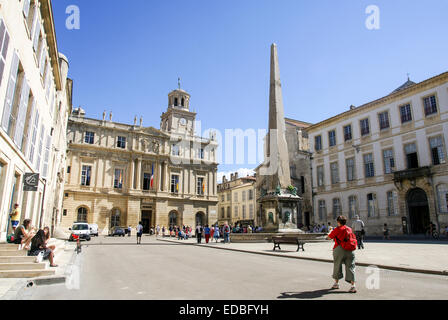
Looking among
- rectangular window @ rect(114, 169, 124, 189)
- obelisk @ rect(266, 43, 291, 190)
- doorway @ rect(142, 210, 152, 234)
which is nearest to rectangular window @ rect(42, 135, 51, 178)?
obelisk @ rect(266, 43, 291, 190)

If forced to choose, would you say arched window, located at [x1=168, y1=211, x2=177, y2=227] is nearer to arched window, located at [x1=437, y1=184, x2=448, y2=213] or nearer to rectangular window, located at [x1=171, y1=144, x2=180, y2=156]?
rectangular window, located at [x1=171, y1=144, x2=180, y2=156]

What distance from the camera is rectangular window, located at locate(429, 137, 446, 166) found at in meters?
23.6

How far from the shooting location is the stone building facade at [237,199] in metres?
51.7

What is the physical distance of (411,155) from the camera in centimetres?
2581

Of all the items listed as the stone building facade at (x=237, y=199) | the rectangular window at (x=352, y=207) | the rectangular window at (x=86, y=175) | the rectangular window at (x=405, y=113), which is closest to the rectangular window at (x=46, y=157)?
the rectangular window at (x=86, y=175)

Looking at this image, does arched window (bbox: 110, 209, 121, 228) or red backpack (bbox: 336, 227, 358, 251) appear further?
arched window (bbox: 110, 209, 121, 228)

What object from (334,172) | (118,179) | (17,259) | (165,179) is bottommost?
(17,259)

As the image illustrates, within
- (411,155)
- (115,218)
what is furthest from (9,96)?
(115,218)

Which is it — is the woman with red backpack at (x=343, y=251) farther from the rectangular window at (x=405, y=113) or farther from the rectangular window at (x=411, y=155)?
the rectangular window at (x=405, y=113)

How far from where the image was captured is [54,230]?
24.1 m

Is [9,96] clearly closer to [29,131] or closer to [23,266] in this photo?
[29,131]

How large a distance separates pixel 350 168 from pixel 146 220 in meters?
26.6

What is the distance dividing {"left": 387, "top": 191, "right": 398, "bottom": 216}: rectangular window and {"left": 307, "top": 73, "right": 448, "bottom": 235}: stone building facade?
4 centimetres
